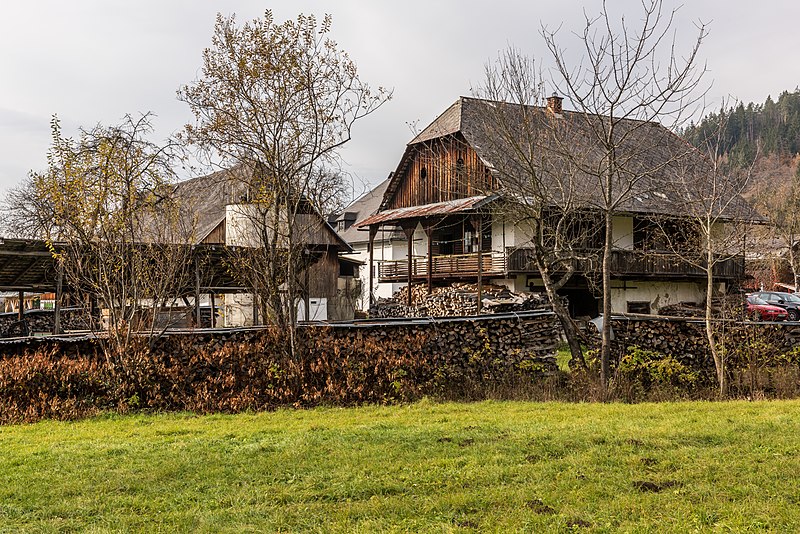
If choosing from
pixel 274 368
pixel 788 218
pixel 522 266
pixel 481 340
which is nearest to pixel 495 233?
pixel 522 266

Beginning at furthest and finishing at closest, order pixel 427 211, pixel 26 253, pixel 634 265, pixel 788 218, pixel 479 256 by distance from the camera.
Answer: pixel 788 218 < pixel 634 265 < pixel 427 211 < pixel 479 256 < pixel 26 253

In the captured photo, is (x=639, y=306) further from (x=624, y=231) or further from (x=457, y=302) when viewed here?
(x=457, y=302)

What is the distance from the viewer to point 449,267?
2952cm

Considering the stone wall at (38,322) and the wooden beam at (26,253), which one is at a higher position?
the wooden beam at (26,253)

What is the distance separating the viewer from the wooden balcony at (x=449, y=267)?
27.8 metres

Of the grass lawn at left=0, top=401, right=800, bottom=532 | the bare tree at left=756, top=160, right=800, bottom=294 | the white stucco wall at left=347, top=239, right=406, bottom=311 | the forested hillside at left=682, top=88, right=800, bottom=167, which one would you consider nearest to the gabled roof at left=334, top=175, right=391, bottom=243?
the white stucco wall at left=347, top=239, right=406, bottom=311

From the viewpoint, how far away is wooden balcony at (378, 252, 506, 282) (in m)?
27.8

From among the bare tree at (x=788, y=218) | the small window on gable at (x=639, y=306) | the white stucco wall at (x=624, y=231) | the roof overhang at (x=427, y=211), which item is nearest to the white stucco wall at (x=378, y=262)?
the roof overhang at (x=427, y=211)

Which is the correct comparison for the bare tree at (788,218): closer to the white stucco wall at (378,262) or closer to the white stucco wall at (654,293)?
the white stucco wall at (654,293)

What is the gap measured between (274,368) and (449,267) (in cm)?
1721

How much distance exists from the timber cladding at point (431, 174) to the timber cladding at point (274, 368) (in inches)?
486

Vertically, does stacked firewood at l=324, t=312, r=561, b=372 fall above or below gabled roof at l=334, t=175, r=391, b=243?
below

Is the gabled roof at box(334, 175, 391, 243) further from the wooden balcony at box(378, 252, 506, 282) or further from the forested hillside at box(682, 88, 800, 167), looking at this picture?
the forested hillside at box(682, 88, 800, 167)

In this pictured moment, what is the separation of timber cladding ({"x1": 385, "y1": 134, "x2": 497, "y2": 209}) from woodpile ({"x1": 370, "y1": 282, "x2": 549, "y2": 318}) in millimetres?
3575
